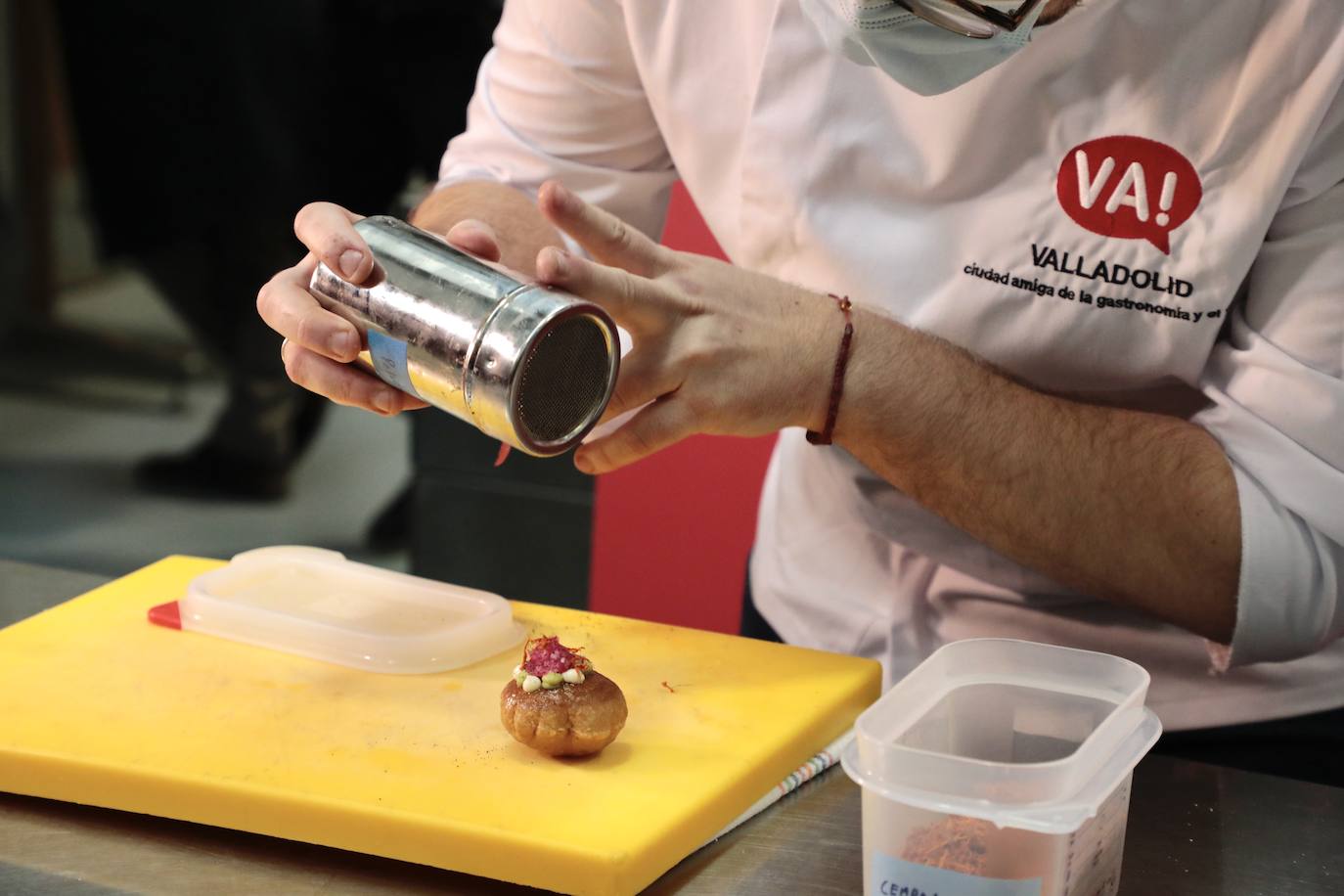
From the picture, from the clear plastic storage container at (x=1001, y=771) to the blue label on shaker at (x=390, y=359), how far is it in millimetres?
394

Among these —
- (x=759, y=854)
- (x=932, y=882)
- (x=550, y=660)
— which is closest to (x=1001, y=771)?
(x=932, y=882)

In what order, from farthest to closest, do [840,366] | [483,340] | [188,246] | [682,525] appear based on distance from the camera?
[188,246], [682,525], [840,366], [483,340]

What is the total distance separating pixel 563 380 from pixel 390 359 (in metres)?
0.13

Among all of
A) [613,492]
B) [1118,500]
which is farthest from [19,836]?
[613,492]

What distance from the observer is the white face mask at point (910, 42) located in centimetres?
106

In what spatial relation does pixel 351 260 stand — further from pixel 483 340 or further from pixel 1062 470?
pixel 1062 470

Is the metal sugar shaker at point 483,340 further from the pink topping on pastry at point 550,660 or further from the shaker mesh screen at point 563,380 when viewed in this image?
the pink topping on pastry at point 550,660

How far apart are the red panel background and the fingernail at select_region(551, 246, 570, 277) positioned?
1142mm

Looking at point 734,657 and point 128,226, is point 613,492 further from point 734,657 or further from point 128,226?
point 128,226

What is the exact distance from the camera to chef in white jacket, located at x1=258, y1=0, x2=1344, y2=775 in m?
1.14

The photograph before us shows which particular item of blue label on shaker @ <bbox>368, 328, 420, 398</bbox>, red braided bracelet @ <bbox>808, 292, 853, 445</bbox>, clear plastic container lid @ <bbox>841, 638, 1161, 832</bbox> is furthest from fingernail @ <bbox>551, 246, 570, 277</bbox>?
clear plastic container lid @ <bbox>841, 638, 1161, 832</bbox>

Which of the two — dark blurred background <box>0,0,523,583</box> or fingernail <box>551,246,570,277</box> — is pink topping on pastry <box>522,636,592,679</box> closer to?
fingernail <box>551,246,570,277</box>

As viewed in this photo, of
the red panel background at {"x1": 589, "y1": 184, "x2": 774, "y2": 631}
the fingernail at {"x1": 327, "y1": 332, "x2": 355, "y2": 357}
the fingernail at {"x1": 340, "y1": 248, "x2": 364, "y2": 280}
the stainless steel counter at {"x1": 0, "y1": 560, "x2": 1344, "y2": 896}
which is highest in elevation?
the fingernail at {"x1": 340, "y1": 248, "x2": 364, "y2": 280}

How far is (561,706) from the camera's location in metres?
1.00
